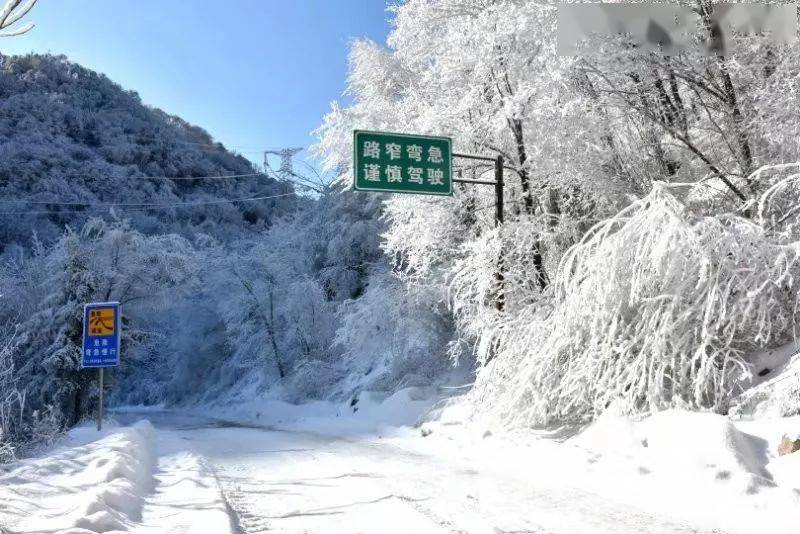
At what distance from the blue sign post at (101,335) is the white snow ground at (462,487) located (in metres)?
3.92

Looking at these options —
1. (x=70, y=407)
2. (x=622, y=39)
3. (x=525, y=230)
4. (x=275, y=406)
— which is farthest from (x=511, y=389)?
(x=70, y=407)

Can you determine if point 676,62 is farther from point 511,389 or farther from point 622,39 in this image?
point 511,389

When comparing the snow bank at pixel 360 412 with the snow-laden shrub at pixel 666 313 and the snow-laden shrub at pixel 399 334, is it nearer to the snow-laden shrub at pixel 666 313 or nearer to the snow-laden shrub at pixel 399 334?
the snow-laden shrub at pixel 399 334

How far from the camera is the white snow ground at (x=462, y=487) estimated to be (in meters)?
4.52

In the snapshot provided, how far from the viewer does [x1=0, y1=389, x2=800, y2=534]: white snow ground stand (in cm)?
452

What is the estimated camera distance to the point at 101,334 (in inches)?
499

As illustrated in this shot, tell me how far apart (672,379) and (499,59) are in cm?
726

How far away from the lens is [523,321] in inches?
388

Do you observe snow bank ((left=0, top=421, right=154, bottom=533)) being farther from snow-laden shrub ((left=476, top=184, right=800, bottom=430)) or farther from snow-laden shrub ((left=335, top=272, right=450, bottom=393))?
snow-laden shrub ((left=335, top=272, right=450, bottom=393))

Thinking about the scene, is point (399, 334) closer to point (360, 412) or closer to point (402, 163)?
point (360, 412)

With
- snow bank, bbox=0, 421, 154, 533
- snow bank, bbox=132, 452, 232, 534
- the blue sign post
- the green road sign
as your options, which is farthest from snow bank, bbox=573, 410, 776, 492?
the blue sign post

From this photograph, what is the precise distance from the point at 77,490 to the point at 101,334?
8103 mm

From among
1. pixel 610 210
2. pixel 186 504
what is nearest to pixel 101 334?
pixel 186 504

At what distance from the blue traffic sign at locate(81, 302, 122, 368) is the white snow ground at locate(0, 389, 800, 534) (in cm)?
393
